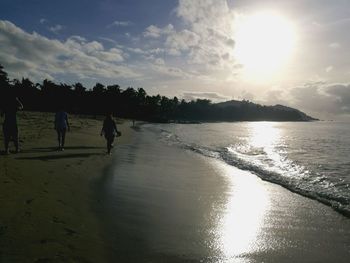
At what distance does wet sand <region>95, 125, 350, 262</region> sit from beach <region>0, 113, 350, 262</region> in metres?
0.02

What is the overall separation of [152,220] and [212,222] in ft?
3.78

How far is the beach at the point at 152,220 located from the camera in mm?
5355

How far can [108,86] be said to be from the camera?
136 m

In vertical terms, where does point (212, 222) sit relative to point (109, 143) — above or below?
below

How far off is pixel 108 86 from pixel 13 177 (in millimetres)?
129246

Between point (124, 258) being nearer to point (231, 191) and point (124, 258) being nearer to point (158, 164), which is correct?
point (231, 191)

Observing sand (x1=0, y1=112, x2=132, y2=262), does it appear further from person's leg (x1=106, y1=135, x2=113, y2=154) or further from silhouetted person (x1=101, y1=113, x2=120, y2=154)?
silhouetted person (x1=101, y1=113, x2=120, y2=154)

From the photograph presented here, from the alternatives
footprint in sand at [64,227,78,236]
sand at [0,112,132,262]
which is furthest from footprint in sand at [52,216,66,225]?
footprint in sand at [64,227,78,236]

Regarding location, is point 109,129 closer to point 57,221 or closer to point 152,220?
point 152,220

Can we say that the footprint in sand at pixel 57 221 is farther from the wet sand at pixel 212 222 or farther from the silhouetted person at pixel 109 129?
the silhouetted person at pixel 109 129

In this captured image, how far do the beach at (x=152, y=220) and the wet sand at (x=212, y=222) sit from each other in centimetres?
2

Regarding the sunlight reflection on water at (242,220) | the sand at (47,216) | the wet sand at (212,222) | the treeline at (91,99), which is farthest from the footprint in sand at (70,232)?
the treeline at (91,99)

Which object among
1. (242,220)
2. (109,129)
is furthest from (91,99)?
(242,220)

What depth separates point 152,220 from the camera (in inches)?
284
